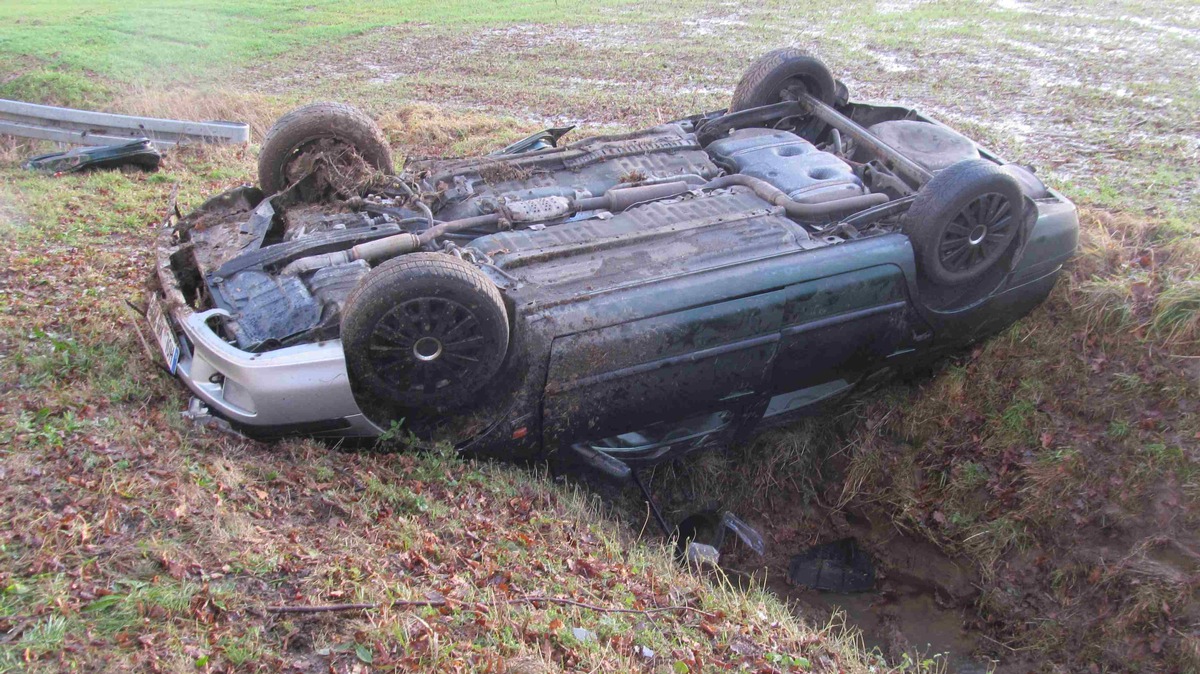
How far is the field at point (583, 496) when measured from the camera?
3211 millimetres

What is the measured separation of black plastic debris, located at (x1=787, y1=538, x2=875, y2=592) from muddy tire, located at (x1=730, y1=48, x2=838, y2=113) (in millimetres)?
3415

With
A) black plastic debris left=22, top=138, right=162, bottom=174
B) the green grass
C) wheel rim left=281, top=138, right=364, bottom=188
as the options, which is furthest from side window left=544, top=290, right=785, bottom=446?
the green grass

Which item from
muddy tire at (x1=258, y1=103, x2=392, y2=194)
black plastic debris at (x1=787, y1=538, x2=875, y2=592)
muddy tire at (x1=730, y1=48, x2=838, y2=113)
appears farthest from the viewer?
muddy tire at (x1=730, y1=48, x2=838, y2=113)

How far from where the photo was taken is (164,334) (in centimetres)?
439

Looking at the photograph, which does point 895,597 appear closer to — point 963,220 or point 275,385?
point 963,220

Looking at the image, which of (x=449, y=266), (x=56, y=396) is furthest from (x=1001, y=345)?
(x=56, y=396)

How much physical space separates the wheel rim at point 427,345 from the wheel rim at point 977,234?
276 cm

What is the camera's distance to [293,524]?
12.6ft

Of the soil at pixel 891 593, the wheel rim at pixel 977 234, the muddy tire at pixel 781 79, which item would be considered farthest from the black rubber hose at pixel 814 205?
the soil at pixel 891 593

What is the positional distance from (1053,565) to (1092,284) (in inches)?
77.7

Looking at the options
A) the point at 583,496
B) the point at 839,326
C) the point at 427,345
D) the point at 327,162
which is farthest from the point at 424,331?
the point at 839,326

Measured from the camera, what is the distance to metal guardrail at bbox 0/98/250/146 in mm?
9336

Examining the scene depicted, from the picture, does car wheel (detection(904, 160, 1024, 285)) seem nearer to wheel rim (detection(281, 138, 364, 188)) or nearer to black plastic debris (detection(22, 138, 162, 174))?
wheel rim (detection(281, 138, 364, 188))

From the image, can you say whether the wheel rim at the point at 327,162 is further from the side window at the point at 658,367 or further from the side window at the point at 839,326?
the side window at the point at 839,326
